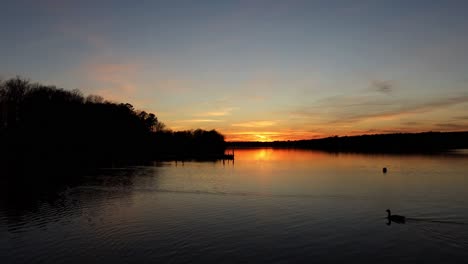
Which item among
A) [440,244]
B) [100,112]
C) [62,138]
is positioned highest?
[100,112]

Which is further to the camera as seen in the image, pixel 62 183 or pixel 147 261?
pixel 62 183

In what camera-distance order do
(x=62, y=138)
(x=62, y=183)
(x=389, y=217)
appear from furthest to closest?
(x=62, y=138), (x=62, y=183), (x=389, y=217)

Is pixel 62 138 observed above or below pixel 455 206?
above

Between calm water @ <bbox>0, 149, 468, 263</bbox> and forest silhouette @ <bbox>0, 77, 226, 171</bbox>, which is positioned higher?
forest silhouette @ <bbox>0, 77, 226, 171</bbox>

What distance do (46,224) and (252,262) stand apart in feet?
65.7

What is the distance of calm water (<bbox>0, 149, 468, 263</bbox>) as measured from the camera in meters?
25.5

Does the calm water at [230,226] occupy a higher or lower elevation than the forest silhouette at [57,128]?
lower

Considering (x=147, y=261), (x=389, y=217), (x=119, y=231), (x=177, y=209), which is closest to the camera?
(x=147, y=261)

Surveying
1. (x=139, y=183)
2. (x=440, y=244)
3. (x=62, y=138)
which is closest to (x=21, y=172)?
(x=139, y=183)

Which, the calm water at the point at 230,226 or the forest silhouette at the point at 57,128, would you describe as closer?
the calm water at the point at 230,226

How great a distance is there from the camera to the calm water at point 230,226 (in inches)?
1003

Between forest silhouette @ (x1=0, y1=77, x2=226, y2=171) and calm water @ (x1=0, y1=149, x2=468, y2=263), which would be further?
forest silhouette @ (x1=0, y1=77, x2=226, y2=171)

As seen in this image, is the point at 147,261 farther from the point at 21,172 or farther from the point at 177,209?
the point at 21,172

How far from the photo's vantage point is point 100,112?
486ft
